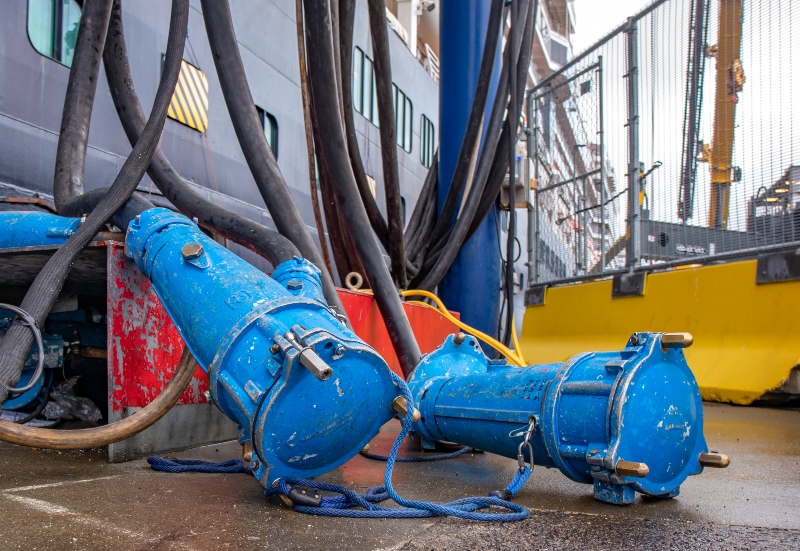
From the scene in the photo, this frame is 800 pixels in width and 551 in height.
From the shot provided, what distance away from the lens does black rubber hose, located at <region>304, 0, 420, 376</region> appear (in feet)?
7.75

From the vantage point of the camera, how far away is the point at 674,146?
4527mm

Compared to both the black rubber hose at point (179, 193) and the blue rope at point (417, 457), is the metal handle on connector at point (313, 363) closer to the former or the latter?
the black rubber hose at point (179, 193)

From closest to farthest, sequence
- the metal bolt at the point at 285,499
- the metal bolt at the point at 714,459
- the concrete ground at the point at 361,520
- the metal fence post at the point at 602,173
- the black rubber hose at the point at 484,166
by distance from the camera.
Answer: the concrete ground at the point at 361,520 < the metal bolt at the point at 285,499 < the metal bolt at the point at 714,459 < the black rubber hose at the point at 484,166 < the metal fence post at the point at 602,173

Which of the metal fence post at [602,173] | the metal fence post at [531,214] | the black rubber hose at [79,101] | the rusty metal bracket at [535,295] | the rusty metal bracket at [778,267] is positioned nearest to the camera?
the black rubber hose at [79,101]

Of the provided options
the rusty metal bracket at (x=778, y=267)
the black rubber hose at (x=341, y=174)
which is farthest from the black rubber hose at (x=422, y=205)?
the rusty metal bracket at (x=778, y=267)

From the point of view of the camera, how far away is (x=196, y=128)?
15.7 feet

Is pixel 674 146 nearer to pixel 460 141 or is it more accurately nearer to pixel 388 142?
pixel 460 141

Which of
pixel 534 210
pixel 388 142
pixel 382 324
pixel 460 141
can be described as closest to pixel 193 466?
pixel 382 324

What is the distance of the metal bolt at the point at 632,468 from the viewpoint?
4.68ft

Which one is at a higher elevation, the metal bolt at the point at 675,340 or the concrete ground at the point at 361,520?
the metal bolt at the point at 675,340

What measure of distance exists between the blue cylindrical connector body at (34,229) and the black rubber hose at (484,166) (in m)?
2.16

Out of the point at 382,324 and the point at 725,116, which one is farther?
the point at 725,116

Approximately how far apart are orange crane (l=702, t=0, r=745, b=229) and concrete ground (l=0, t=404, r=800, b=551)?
2.48 m

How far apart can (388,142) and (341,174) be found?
1050 millimetres
